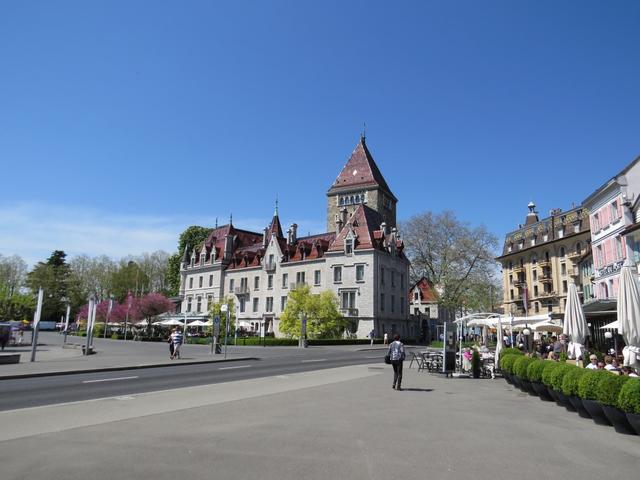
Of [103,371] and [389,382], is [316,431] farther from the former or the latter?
[103,371]

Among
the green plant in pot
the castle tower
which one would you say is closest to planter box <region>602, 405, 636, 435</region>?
the green plant in pot

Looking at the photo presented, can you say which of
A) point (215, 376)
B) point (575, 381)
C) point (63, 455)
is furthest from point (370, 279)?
point (63, 455)

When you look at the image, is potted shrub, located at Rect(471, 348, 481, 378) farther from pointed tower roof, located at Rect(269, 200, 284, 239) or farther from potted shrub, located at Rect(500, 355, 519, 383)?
pointed tower roof, located at Rect(269, 200, 284, 239)

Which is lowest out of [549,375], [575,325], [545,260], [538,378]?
[538,378]

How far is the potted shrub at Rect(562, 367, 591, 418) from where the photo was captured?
10.0 m

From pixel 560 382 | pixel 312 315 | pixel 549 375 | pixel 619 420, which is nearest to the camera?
pixel 619 420

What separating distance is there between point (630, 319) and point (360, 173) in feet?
230

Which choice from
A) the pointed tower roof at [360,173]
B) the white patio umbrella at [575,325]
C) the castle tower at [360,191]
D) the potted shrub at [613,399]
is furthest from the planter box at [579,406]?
the pointed tower roof at [360,173]

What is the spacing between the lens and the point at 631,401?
8.01 m

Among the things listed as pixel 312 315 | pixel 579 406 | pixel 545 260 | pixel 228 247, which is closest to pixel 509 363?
pixel 579 406

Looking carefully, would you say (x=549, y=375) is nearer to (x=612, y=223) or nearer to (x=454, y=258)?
(x=612, y=223)

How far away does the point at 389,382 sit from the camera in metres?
17.2

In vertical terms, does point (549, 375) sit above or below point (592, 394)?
above

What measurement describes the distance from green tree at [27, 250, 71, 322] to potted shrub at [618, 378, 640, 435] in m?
101
